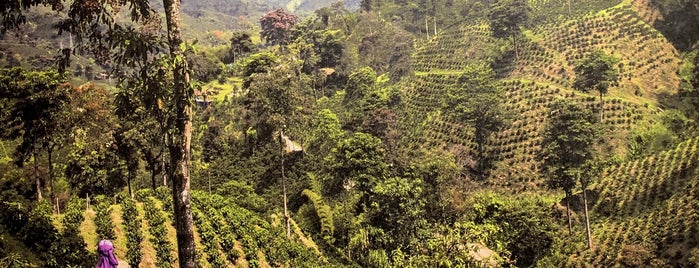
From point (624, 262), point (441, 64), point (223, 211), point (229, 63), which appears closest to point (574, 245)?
point (624, 262)

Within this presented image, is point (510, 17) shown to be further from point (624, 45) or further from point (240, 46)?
point (240, 46)

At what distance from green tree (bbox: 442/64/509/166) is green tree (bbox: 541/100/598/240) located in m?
13.1

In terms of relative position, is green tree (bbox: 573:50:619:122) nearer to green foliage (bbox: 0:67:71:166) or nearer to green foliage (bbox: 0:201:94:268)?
green foliage (bbox: 0:67:71:166)

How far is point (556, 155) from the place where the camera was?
116 feet

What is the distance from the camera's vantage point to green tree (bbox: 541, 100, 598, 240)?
3472 centimetres

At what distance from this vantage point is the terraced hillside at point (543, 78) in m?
50.0

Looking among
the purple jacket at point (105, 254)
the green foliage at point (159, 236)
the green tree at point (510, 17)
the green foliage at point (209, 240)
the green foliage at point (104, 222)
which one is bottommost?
the green foliage at point (209, 240)

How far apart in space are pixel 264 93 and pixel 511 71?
4463 centimetres

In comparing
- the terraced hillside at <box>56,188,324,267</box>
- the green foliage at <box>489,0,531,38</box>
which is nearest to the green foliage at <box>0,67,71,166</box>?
the terraced hillside at <box>56,188,324,267</box>


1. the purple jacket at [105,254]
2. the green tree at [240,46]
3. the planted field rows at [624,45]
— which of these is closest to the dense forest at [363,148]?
the planted field rows at [624,45]

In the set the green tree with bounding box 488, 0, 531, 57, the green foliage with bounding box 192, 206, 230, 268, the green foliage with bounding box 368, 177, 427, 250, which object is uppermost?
the green tree with bounding box 488, 0, 531, 57

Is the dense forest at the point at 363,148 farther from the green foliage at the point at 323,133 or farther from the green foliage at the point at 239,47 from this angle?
the green foliage at the point at 239,47

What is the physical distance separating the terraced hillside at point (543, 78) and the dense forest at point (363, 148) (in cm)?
27

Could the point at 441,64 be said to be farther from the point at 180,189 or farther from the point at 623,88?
the point at 180,189
